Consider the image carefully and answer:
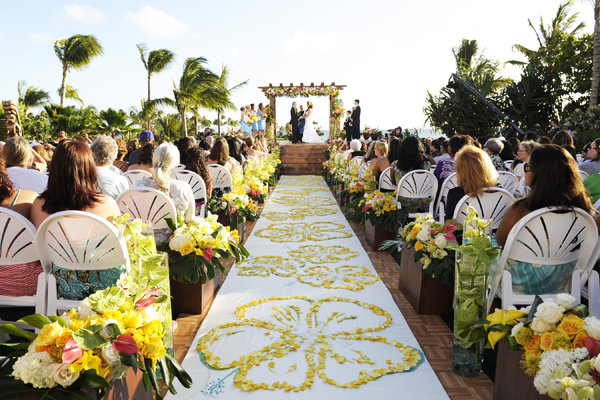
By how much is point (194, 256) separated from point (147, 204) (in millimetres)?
531

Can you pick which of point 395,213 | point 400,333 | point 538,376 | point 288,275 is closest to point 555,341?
point 538,376

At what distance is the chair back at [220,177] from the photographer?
5809 mm

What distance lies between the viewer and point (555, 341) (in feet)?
5.19

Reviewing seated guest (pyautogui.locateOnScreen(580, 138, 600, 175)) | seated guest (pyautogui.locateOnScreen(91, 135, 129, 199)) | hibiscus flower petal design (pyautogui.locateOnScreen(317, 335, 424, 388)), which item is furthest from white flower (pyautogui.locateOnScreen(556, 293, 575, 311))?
seated guest (pyautogui.locateOnScreen(580, 138, 600, 175))

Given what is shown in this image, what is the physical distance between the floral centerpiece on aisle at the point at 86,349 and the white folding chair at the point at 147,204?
5.04ft

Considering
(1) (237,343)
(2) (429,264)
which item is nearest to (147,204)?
Answer: (1) (237,343)

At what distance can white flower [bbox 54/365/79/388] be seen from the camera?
1.45 meters

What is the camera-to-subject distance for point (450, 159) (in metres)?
5.17

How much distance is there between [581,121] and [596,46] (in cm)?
348

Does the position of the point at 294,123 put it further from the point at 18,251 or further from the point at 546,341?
the point at 546,341

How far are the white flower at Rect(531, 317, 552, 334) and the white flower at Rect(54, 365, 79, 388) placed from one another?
1699mm

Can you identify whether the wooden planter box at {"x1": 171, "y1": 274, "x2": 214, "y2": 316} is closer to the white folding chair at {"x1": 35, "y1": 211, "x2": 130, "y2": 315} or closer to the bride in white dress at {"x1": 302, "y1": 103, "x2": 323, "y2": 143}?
the white folding chair at {"x1": 35, "y1": 211, "x2": 130, "y2": 315}

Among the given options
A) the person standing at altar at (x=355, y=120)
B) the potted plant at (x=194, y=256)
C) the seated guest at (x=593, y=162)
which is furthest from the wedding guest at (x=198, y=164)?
the person standing at altar at (x=355, y=120)

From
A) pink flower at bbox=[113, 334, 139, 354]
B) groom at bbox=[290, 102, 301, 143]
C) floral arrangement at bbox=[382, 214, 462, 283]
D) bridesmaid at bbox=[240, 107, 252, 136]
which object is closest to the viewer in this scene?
pink flower at bbox=[113, 334, 139, 354]
